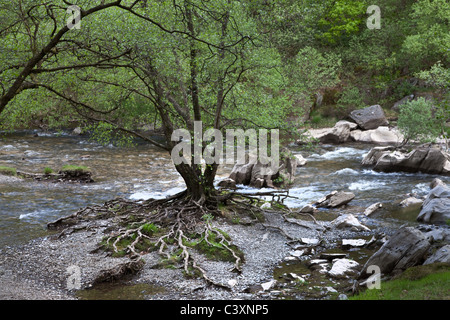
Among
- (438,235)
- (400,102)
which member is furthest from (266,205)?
(400,102)

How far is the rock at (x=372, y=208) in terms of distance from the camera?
18.8m

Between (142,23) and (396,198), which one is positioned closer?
(142,23)

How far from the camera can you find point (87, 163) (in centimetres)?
3186

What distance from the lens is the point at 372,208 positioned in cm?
1911

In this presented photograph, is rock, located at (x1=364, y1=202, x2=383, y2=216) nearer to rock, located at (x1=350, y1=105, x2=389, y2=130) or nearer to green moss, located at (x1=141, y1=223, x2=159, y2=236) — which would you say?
green moss, located at (x1=141, y1=223, x2=159, y2=236)

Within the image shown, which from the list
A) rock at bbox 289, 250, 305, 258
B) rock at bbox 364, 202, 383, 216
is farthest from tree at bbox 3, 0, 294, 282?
rock at bbox 364, 202, 383, 216

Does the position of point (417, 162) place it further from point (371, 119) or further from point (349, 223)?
point (371, 119)

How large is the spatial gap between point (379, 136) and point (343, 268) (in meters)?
30.5

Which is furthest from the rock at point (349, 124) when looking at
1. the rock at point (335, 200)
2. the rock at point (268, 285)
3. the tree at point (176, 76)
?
the rock at point (268, 285)

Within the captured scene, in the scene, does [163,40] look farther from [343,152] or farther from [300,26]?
[343,152]

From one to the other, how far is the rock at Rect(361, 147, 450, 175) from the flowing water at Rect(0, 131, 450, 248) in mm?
602

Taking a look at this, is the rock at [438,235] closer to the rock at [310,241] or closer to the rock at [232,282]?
the rock at [310,241]

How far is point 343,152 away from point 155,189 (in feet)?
59.9
